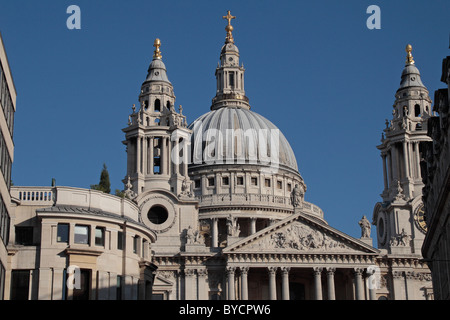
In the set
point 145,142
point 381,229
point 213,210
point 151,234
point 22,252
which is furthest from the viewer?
point 213,210

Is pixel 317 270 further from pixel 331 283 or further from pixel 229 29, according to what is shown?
pixel 229 29

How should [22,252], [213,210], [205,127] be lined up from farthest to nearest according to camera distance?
[205,127], [213,210], [22,252]

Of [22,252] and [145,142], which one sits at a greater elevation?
[145,142]

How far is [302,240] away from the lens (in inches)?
4291

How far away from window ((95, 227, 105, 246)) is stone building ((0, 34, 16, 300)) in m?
6.19

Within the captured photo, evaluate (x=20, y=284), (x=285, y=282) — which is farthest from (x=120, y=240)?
(x=285, y=282)

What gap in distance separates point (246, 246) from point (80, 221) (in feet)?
140

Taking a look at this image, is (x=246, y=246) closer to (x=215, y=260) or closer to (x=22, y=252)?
(x=215, y=260)

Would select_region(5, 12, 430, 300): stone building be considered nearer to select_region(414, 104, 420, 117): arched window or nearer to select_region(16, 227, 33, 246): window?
select_region(414, 104, 420, 117): arched window

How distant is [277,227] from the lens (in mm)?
109375

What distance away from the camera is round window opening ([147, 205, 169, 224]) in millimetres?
111875

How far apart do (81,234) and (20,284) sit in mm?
5322

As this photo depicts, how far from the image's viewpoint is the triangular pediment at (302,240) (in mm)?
108125

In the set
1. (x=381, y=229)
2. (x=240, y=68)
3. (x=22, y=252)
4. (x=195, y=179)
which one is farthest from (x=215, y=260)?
(x=240, y=68)
